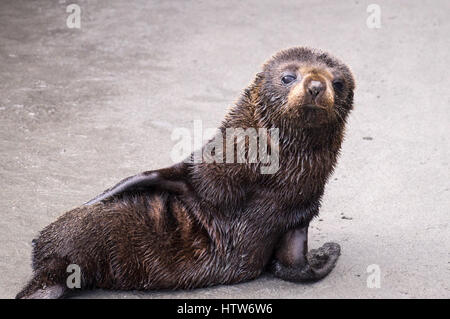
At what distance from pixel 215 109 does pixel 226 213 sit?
110 inches

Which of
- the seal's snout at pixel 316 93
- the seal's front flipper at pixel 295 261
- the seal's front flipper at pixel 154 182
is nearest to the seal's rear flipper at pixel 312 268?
the seal's front flipper at pixel 295 261

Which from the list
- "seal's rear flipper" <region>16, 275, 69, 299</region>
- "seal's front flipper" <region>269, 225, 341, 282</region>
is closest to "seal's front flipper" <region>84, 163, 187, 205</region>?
"seal's rear flipper" <region>16, 275, 69, 299</region>

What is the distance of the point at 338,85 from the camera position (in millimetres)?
4660

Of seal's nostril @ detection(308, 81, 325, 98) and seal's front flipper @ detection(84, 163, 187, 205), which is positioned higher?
seal's nostril @ detection(308, 81, 325, 98)

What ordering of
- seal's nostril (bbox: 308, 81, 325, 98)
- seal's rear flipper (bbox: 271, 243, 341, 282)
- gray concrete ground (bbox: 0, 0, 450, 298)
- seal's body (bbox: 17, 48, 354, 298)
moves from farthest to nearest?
gray concrete ground (bbox: 0, 0, 450, 298)
seal's rear flipper (bbox: 271, 243, 341, 282)
seal's body (bbox: 17, 48, 354, 298)
seal's nostril (bbox: 308, 81, 325, 98)

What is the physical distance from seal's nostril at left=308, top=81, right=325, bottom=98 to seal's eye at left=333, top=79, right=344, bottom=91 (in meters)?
0.26

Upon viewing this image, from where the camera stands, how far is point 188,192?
4750 millimetres

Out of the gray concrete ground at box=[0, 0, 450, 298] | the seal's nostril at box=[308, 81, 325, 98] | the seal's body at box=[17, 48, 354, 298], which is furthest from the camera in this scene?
the gray concrete ground at box=[0, 0, 450, 298]

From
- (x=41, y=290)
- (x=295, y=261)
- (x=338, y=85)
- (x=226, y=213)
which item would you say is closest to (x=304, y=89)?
(x=338, y=85)

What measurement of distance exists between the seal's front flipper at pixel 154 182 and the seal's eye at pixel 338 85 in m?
0.95

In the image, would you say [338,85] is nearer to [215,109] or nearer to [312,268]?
[312,268]

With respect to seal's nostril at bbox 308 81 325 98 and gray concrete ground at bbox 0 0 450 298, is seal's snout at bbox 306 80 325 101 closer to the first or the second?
seal's nostril at bbox 308 81 325 98

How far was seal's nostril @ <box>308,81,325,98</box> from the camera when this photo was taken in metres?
4.38

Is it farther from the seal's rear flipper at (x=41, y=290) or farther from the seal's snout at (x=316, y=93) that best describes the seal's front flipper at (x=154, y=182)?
the seal's snout at (x=316, y=93)
